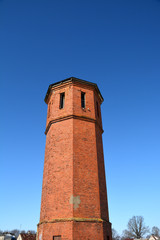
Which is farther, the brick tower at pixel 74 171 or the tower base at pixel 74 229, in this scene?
the brick tower at pixel 74 171

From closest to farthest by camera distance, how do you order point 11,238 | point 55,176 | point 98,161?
point 55,176, point 98,161, point 11,238

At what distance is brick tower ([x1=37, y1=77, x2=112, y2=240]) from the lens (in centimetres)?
867

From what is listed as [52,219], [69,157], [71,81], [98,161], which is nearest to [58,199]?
[52,219]

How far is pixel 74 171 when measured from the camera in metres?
9.72

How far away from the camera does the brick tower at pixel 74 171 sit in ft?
28.5

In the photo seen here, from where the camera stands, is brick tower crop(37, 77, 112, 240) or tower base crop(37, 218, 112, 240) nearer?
tower base crop(37, 218, 112, 240)

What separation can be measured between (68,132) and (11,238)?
43766mm

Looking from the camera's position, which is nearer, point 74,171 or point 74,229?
point 74,229

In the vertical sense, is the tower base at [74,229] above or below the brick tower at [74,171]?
below

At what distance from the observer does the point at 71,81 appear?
508 inches

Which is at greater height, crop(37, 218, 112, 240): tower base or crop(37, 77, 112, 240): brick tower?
crop(37, 77, 112, 240): brick tower

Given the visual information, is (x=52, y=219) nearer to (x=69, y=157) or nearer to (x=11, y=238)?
(x=69, y=157)

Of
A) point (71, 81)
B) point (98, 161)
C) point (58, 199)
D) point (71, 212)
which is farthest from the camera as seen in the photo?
point (71, 81)

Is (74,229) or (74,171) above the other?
(74,171)
